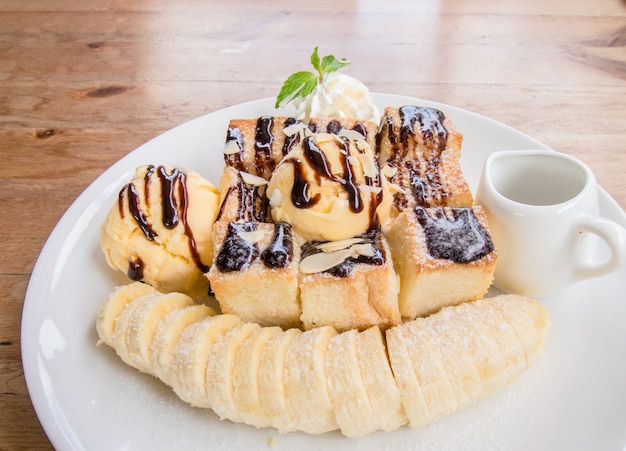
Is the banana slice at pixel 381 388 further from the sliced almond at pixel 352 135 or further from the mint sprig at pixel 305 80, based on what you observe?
the mint sprig at pixel 305 80

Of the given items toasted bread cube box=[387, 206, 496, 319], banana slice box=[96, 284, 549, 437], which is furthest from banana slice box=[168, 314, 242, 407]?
toasted bread cube box=[387, 206, 496, 319]

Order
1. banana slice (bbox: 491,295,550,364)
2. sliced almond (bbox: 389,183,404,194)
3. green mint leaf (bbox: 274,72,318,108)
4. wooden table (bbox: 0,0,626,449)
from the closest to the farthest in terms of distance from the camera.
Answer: banana slice (bbox: 491,295,550,364) → sliced almond (bbox: 389,183,404,194) → green mint leaf (bbox: 274,72,318,108) → wooden table (bbox: 0,0,626,449)

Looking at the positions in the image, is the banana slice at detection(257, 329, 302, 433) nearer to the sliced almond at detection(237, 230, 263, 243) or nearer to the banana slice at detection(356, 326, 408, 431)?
the banana slice at detection(356, 326, 408, 431)

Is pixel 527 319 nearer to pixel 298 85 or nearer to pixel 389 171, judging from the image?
pixel 389 171

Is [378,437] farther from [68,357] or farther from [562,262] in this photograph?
[68,357]

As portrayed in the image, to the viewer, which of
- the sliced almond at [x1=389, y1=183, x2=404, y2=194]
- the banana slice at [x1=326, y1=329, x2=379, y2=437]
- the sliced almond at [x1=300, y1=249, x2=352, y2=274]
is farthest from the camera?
the sliced almond at [x1=389, y1=183, x2=404, y2=194]

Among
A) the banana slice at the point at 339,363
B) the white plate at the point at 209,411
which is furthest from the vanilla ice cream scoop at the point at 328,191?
the white plate at the point at 209,411

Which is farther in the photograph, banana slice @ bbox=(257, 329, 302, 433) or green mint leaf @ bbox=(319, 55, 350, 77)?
green mint leaf @ bbox=(319, 55, 350, 77)

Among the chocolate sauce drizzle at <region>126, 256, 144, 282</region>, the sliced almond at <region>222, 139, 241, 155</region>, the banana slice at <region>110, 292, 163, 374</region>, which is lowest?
the banana slice at <region>110, 292, 163, 374</region>
